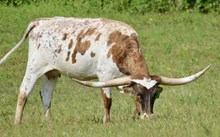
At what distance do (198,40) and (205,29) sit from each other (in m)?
1.94

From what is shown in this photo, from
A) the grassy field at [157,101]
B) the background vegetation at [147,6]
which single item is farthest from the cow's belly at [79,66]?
the background vegetation at [147,6]

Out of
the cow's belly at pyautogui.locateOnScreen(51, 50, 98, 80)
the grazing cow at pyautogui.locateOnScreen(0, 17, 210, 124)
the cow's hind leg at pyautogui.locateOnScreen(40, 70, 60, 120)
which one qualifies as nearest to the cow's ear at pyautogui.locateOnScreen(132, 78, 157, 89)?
the grazing cow at pyautogui.locateOnScreen(0, 17, 210, 124)

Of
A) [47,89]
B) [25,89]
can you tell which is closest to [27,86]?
[25,89]

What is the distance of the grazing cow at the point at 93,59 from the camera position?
11117 millimetres

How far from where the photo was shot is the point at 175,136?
9172mm

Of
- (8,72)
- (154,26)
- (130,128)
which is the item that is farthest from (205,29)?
(130,128)

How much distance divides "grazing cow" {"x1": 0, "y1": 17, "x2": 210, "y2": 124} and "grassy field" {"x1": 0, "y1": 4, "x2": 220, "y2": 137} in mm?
390

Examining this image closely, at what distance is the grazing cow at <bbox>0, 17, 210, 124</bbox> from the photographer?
11.1 meters

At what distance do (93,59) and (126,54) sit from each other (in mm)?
542

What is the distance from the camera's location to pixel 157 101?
13773mm

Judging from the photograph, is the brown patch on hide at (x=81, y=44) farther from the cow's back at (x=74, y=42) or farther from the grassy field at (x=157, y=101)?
the grassy field at (x=157, y=101)

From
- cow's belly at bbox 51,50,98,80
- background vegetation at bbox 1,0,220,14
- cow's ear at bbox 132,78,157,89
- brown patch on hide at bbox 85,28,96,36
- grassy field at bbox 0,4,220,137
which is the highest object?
brown patch on hide at bbox 85,28,96,36

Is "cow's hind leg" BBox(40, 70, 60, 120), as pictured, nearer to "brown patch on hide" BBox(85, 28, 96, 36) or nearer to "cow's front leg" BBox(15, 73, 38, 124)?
"cow's front leg" BBox(15, 73, 38, 124)

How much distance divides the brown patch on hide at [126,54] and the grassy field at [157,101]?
678mm
